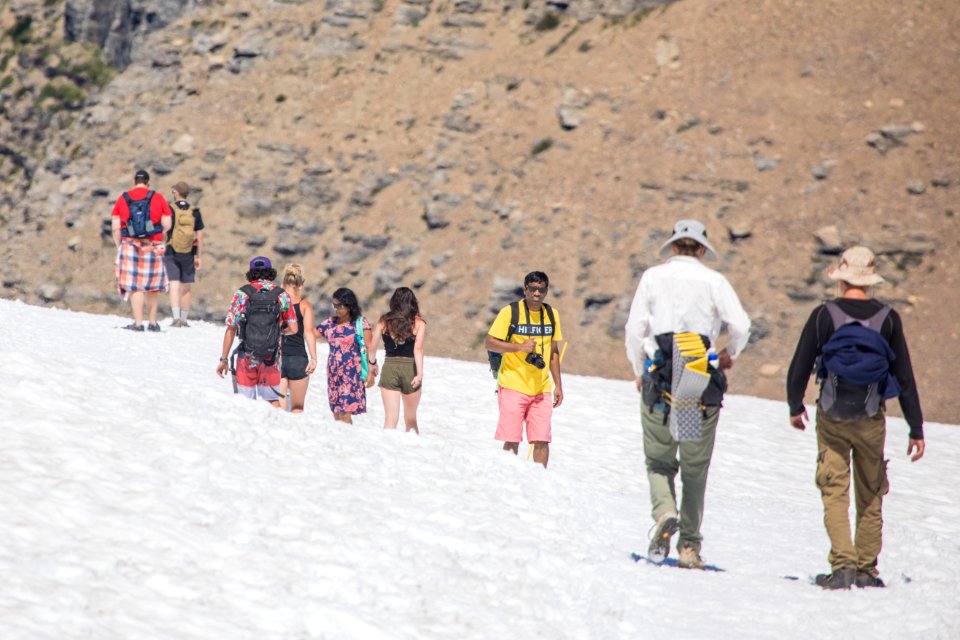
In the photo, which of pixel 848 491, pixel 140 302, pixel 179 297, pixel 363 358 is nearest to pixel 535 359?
pixel 363 358

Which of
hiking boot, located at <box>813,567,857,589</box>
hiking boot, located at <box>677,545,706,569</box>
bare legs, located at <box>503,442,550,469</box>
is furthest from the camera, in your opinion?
bare legs, located at <box>503,442,550,469</box>

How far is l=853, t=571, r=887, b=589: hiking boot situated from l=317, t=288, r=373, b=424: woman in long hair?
559 cm

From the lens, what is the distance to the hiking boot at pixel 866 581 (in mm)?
8055

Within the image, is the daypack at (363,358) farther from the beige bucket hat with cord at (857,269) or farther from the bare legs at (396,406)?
the beige bucket hat with cord at (857,269)

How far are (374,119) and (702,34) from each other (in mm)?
9224

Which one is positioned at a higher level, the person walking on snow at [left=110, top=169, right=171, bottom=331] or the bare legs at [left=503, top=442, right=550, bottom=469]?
the person walking on snow at [left=110, top=169, right=171, bottom=331]

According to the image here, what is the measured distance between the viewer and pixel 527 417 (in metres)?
11.4

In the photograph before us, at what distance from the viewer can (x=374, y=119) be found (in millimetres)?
34969

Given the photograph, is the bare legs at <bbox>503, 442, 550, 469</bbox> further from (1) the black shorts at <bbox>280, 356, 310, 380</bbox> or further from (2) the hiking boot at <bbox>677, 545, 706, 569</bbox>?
(2) the hiking boot at <bbox>677, 545, 706, 569</bbox>

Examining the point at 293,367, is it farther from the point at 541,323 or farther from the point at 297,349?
the point at 541,323

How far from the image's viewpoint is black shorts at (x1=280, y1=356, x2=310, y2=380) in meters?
12.7

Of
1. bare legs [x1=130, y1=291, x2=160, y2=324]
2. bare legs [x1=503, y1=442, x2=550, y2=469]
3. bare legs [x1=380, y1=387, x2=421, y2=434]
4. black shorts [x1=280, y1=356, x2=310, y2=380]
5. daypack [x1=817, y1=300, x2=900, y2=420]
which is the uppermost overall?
daypack [x1=817, y1=300, x2=900, y2=420]

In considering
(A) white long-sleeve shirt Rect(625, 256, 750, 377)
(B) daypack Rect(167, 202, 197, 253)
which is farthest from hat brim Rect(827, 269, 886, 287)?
(B) daypack Rect(167, 202, 197, 253)

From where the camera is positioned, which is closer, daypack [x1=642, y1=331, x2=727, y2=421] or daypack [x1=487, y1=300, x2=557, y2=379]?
daypack [x1=642, y1=331, x2=727, y2=421]
